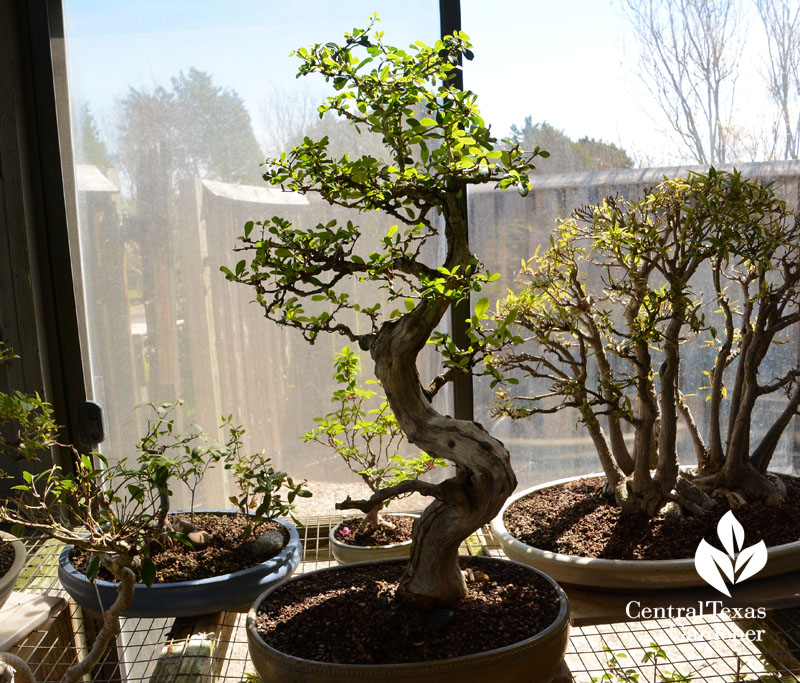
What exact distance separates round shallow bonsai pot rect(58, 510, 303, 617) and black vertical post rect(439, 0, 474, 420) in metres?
0.78

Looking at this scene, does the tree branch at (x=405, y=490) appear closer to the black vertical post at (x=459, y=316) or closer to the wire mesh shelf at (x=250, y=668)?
the wire mesh shelf at (x=250, y=668)

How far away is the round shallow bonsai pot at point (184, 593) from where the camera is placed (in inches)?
56.8

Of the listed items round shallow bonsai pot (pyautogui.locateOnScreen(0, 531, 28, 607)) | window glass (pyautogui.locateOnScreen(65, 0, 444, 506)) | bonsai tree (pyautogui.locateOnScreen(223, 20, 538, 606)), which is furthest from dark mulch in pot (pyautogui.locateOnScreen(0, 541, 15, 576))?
bonsai tree (pyautogui.locateOnScreen(223, 20, 538, 606))

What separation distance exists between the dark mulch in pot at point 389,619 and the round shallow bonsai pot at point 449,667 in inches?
1.1

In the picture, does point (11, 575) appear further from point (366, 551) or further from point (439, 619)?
point (439, 619)

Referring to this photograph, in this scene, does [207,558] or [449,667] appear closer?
[449,667]

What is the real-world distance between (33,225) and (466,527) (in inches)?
61.7

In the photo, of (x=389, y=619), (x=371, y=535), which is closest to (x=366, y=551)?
(x=371, y=535)

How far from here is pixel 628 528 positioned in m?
1.61

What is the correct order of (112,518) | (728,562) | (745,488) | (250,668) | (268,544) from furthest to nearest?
(250,668) → (745,488) → (268,544) → (728,562) → (112,518)

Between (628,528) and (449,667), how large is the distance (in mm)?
674

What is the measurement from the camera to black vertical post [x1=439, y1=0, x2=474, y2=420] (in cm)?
199

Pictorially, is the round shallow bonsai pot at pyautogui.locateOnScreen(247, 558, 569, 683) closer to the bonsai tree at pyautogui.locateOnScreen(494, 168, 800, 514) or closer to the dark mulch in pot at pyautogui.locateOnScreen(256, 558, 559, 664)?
the dark mulch in pot at pyautogui.locateOnScreen(256, 558, 559, 664)

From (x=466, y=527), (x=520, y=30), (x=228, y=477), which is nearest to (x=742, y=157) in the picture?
(x=520, y=30)
